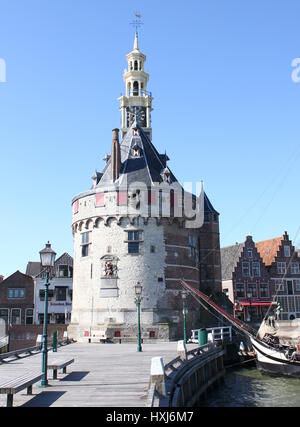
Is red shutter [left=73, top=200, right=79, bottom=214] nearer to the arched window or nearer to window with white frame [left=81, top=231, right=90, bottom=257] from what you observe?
window with white frame [left=81, top=231, right=90, bottom=257]

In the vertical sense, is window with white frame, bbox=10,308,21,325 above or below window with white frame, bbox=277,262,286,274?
below

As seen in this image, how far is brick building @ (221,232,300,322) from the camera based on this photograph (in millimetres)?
49125

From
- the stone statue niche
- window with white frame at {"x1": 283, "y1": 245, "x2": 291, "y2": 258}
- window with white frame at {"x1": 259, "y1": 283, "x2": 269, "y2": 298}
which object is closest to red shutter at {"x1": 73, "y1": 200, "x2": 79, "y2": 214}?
the stone statue niche

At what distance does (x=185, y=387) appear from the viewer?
16.0 meters

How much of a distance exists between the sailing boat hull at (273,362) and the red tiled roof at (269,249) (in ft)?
84.2

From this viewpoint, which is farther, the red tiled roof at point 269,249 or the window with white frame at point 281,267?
the red tiled roof at point 269,249

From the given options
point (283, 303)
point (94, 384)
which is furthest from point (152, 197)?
point (283, 303)

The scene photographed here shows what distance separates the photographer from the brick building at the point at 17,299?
45.0m

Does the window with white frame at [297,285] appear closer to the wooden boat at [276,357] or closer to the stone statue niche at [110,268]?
the wooden boat at [276,357]

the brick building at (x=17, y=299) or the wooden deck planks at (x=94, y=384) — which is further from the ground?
the brick building at (x=17, y=299)

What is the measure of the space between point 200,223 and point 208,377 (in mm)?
19560

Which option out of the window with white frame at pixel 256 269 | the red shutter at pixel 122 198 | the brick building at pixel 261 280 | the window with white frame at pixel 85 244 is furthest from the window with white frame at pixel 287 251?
the window with white frame at pixel 85 244

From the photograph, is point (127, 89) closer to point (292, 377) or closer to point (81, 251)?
point (81, 251)
